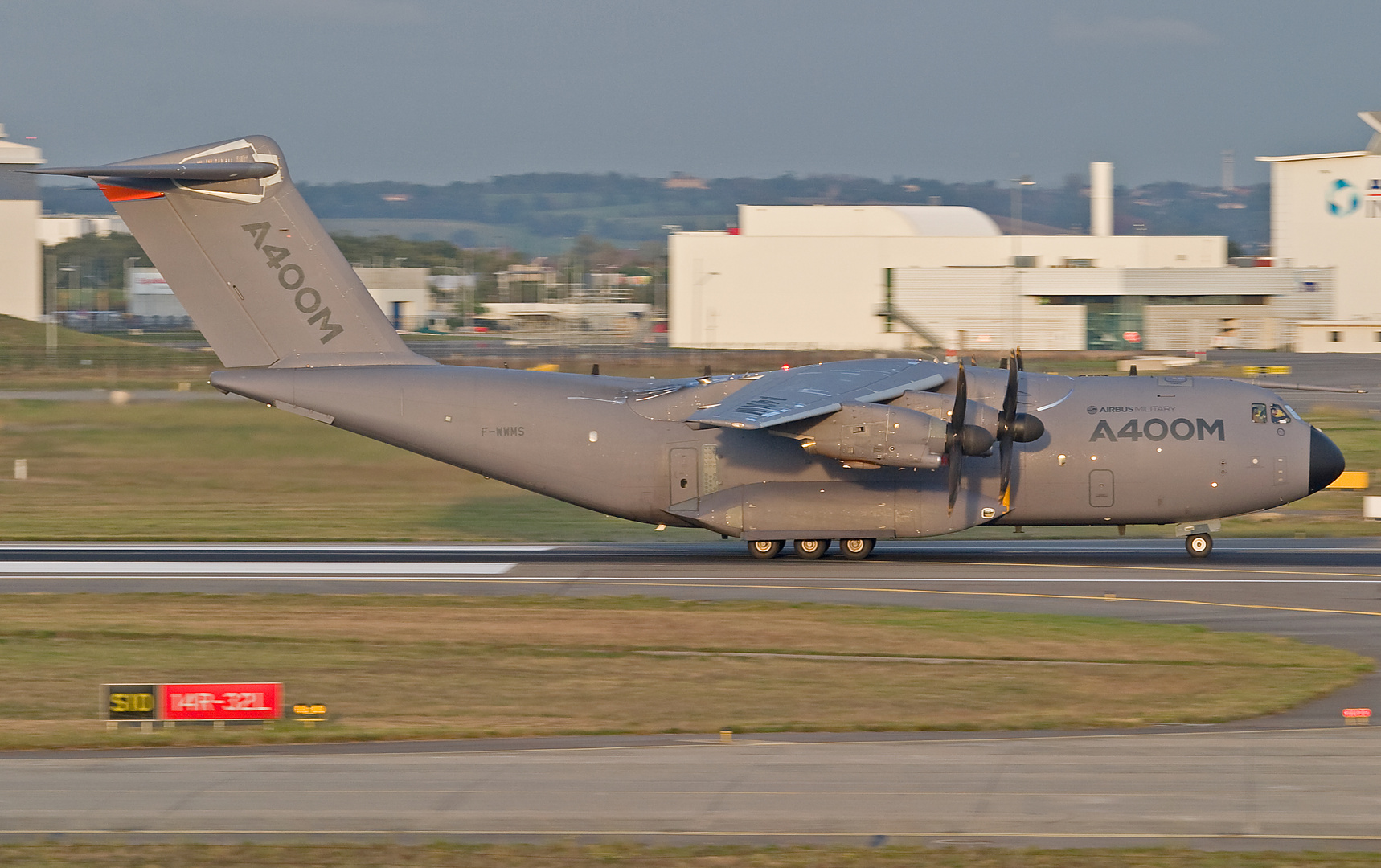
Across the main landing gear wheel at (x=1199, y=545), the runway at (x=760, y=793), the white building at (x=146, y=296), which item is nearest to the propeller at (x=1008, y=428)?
the main landing gear wheel at (x=1199, y=545)

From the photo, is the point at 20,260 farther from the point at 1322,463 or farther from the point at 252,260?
the point at 1322,463

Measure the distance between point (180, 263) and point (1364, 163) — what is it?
8779 cm

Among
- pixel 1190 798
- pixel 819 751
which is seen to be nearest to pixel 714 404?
pixel 819 751

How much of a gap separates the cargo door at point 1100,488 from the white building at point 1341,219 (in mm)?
76087

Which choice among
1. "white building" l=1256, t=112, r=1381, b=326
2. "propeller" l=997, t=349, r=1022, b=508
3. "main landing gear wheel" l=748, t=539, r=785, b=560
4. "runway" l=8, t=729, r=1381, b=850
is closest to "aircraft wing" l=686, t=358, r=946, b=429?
"propeller" l=997, t=349, r=1022, b=508

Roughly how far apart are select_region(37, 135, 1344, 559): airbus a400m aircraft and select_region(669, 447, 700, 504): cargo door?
3 cm

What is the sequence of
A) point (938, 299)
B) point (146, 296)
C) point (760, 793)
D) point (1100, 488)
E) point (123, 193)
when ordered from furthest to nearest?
point (146, 296) → point (938, 299) → point (1100, 488) → point (123, 193) → point (760, 793)

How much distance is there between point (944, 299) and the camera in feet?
280

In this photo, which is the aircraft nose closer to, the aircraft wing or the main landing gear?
the aircraft wing

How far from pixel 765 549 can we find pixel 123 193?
1346 centimetres

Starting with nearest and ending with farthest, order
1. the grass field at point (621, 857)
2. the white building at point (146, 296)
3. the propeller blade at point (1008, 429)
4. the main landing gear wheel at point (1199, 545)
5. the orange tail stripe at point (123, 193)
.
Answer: the grass field at point (621, 857)
the propeller blade at point (1008, 429)
the orange tail stripe at point (123, 193)
the main landing gear wheel at point (1199, 545)
the white building at point (146, 296)

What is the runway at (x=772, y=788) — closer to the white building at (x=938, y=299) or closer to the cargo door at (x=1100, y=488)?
the cargo door at (x=1100, y=488)

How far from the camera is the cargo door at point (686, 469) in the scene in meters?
25.4

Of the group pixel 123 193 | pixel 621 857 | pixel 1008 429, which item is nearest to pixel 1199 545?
pixel 1008 429
